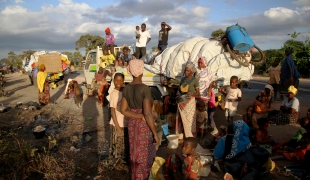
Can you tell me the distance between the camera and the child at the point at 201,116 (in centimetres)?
459

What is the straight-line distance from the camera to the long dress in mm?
2537

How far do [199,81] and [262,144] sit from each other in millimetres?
1687

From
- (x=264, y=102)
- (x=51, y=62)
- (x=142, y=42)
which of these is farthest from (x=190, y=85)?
(x=51, y=62)

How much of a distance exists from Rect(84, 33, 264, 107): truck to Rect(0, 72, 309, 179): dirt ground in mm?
1471

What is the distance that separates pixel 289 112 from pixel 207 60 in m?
2.55

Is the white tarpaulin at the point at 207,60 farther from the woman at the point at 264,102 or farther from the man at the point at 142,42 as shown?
the man at the point at 142,42

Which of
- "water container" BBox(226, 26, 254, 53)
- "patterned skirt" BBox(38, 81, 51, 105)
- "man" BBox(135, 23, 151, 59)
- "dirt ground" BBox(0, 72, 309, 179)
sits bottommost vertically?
"dirt ground" BBox(0, 72, 309, 179)

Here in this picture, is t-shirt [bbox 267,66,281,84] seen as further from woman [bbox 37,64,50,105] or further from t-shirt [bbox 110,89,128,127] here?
woman [bbox 37,64,50,105]

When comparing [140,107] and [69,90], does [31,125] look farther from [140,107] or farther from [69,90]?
[140,107]

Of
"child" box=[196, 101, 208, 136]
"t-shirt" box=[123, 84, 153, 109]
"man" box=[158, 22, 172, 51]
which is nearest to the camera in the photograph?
"t-shirt" box=[123, 84, 153, 109]

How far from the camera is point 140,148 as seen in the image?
2717 mm

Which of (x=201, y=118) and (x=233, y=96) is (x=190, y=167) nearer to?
(x=201, y=118)

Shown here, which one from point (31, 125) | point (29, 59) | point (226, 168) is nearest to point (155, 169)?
point (226, 168)

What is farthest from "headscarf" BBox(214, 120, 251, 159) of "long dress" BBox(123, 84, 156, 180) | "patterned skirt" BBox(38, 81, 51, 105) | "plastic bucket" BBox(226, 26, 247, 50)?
"patterned skirt" BBox(38, 81, 51, 105)
